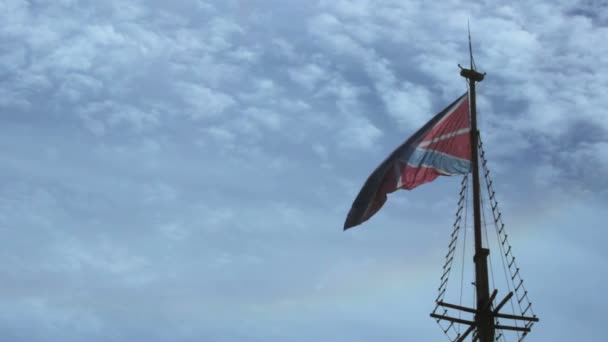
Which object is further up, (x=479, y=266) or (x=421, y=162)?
(x=421, y=162)

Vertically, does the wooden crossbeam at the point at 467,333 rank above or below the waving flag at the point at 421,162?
below

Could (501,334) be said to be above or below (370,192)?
below

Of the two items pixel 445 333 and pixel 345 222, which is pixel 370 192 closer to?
pixel 345 222

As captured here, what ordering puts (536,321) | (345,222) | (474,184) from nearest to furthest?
(345,222) < (536,321) < (474,184)

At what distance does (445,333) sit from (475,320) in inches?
62.8

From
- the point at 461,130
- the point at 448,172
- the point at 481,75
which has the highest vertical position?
the point at 481,75

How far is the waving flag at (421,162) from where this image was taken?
1228 inches

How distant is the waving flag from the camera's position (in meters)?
31.2

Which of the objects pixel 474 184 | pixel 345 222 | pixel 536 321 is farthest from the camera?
pixel 474 184

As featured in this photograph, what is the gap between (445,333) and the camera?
1350 inches

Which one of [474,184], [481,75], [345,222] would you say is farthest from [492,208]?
[345,222]

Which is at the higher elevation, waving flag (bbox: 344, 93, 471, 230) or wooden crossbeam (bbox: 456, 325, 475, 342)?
waving flag (bbox: 344, 93, 471, 230)

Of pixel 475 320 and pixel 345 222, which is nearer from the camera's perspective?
pixel 345 222

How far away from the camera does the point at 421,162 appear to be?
105ft
